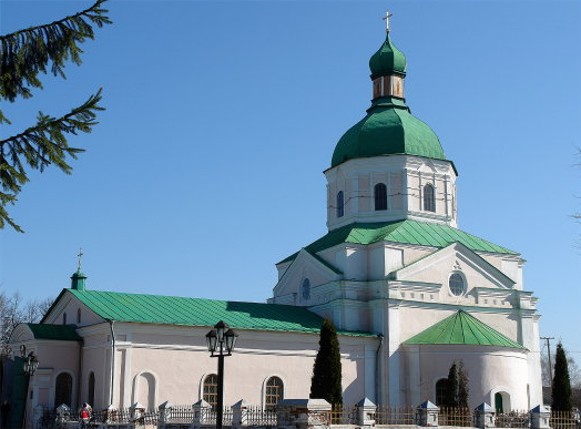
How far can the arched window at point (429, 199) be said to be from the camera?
3284cm

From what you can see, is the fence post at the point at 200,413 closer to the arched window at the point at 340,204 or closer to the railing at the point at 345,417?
the railing at the point at 345,417

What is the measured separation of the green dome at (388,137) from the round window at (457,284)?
5255 millimetres

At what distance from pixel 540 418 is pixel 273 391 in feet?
30.3

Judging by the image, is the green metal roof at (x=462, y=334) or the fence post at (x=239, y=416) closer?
the fence post at (x=239, y=416)

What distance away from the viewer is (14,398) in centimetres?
2602

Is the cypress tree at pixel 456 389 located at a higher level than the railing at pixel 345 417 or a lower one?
higher

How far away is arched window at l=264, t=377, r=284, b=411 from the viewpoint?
27016 mm

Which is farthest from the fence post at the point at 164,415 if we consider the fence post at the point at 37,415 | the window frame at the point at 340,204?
the window frame at the point at 340,204

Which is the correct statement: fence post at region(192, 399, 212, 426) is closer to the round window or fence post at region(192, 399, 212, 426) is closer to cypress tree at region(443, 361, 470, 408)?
cypress tree at region(443, 361, 470, 408)

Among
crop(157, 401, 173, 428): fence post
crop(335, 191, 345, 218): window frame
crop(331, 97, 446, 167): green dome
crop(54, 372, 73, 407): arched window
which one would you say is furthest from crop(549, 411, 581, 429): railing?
crop(54, 372, 73, 407): arched window

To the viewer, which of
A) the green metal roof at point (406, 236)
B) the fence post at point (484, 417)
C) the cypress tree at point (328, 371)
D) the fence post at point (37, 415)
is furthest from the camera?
the green metal roof at point (406, 236)

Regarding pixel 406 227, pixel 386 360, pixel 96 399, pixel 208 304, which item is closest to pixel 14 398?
pixel 96 399

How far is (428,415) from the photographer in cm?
2036

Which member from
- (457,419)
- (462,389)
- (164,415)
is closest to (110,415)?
(164,415)
